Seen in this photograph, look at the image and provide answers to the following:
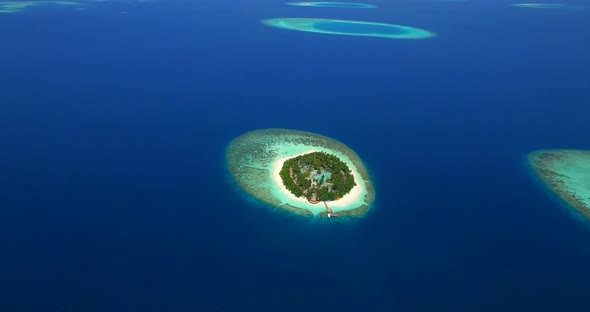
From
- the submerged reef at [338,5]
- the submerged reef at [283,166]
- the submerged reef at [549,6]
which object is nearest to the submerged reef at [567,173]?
the submerged reef at [283,166]

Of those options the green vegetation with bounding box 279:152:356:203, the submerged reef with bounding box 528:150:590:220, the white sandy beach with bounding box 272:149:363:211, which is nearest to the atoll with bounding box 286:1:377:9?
the submerged reef with bounding box 528:150:590:220

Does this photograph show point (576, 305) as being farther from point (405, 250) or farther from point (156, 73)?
point (156, 73)

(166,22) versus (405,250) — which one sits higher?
(166,22)

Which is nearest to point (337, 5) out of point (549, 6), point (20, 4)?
point (549, 6)

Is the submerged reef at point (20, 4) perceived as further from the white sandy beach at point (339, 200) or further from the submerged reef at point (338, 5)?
the white sandy beach at point (339, 200)

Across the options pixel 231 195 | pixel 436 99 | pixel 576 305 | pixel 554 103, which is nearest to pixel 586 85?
pixel 554 103

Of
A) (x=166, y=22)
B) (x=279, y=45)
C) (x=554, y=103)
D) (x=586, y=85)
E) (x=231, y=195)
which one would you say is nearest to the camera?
(x=231, y=195)
